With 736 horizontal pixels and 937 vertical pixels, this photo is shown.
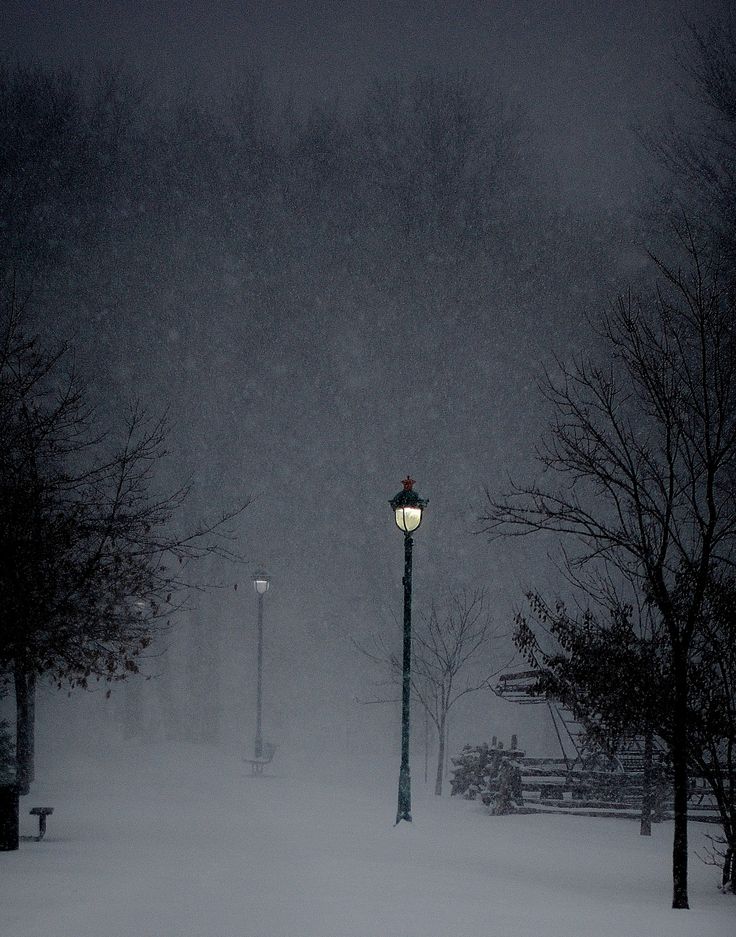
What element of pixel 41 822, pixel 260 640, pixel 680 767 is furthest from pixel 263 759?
pixel 680 767

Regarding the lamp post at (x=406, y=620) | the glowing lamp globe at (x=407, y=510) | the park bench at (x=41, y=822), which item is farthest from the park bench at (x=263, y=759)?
the park bench at (x=41, y=822)

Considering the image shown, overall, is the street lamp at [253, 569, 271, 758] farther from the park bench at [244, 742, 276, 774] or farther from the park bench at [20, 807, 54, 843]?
the park bench at [20, 807, 54, 843]

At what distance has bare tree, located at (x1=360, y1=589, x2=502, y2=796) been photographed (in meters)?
26.3

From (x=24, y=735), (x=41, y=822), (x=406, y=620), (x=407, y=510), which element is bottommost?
(x=24, y=735)

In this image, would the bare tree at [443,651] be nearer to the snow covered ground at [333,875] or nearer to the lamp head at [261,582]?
the lamp head at [261,582]

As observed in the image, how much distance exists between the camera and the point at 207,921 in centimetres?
648

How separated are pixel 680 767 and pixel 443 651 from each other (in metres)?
28.5

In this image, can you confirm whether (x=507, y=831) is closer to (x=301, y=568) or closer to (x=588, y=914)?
(x=588, y=914)

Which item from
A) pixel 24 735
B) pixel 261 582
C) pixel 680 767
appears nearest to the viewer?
pixel 680 767

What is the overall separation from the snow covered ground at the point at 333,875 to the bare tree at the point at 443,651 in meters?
8.39

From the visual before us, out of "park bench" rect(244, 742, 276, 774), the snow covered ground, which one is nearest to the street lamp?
"park bench" rect(244, 742, 276, 774)

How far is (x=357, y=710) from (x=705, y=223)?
4149 cm

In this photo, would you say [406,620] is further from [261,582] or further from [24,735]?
[261,582]

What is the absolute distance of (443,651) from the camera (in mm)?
35406
